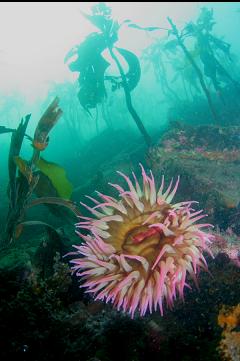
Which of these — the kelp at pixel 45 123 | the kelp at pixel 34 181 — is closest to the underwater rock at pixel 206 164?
the kelp at pixel 34 181

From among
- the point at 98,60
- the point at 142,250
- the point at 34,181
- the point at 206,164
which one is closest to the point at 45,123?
the point at 34,181

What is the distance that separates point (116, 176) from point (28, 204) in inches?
199

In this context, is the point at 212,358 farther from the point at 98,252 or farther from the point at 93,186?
the point at 93,186

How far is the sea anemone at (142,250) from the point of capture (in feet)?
7.48

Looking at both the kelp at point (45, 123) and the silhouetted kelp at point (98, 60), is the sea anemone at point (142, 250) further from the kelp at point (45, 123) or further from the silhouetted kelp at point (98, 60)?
the silhouetted kelp at point (98, 60)

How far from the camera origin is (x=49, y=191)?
14.8ft

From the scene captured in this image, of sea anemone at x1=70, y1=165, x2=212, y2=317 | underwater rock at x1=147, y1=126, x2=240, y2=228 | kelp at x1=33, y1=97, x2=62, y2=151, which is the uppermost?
kelp at x1=33, y1=97, x2=62, y2=151

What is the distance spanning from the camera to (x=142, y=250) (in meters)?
2.41

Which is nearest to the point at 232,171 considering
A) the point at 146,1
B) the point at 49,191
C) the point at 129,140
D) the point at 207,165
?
the point at 207,165

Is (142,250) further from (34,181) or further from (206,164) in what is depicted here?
(206,164)

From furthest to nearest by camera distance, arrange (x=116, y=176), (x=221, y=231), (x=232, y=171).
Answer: (x=116, y=176) < (x=232, y=171) < (x=221, y=231)

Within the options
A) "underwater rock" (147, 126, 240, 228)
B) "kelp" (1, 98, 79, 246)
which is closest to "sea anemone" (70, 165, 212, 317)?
"kelp" (1, 98, 79, 246)

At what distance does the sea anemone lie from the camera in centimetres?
228

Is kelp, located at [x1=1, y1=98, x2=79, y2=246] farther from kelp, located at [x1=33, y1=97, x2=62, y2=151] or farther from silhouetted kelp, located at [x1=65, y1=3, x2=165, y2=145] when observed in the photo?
silhouetted kelp, located at [x1=65, y1=3, x2=165, y2=145]
